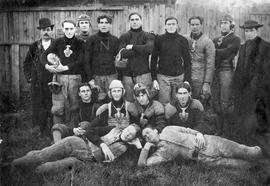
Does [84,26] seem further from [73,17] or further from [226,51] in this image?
[226,51]

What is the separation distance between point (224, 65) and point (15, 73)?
2971 mm

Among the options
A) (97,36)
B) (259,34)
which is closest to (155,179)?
(97,36)

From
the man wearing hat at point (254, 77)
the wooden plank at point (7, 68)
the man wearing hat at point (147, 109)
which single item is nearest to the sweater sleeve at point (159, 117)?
the man wearing hat at point (147, 109)

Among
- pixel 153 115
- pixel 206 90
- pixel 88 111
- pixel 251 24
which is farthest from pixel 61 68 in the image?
pixel 251 24

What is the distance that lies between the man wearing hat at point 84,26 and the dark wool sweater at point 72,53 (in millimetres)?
127

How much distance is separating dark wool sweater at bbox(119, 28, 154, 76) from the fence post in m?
1.60

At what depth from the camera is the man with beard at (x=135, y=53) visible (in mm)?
5152

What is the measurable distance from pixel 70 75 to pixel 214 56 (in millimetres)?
1944

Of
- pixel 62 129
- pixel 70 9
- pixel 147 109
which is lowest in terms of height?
pixel 62 129

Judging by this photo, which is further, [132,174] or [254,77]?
[254,77]

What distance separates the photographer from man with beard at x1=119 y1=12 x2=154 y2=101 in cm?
515

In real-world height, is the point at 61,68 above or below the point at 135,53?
below

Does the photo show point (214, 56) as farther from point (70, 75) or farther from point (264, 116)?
point (70, 75)

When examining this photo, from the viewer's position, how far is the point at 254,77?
5.11 m
